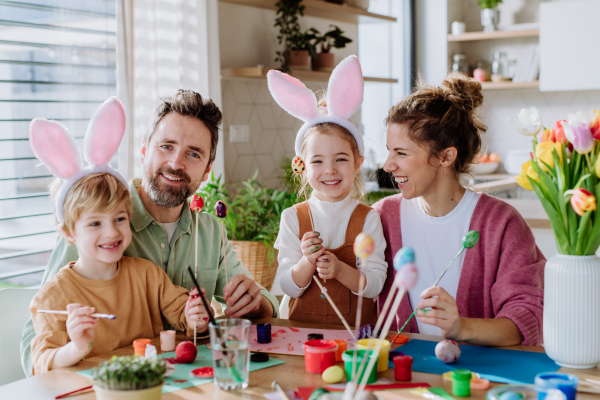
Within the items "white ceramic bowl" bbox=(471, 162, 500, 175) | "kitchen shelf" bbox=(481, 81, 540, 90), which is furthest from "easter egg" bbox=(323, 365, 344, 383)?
"kitchen shelf" bbox=(481, 81, 540, 90)

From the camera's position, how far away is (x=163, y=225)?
1917 mm

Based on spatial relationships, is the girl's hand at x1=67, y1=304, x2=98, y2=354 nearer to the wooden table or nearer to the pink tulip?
the wooden table

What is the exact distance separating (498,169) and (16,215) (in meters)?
4.35

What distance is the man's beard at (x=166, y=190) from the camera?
1.84 metres

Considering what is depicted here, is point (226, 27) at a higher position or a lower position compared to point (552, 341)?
higher

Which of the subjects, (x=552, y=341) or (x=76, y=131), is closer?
(x=552, y=341)

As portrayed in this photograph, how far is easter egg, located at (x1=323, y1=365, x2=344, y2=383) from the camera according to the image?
1233mm

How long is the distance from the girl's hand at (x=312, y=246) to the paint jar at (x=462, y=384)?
587 mm

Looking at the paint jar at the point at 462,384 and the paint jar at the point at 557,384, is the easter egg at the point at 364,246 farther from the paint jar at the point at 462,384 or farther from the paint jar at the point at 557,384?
the paint jar at the point at 557,384

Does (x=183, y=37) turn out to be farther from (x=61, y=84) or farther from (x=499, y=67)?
(x=499, y=67)

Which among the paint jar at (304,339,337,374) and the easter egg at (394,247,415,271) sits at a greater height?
the easter egg at (394,247,415,271)

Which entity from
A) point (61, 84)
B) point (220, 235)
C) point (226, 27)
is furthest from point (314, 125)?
point (226, 27)

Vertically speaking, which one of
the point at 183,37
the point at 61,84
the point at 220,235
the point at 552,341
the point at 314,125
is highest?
the point at 183,37

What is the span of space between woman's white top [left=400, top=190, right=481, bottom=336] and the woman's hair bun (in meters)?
0.27
